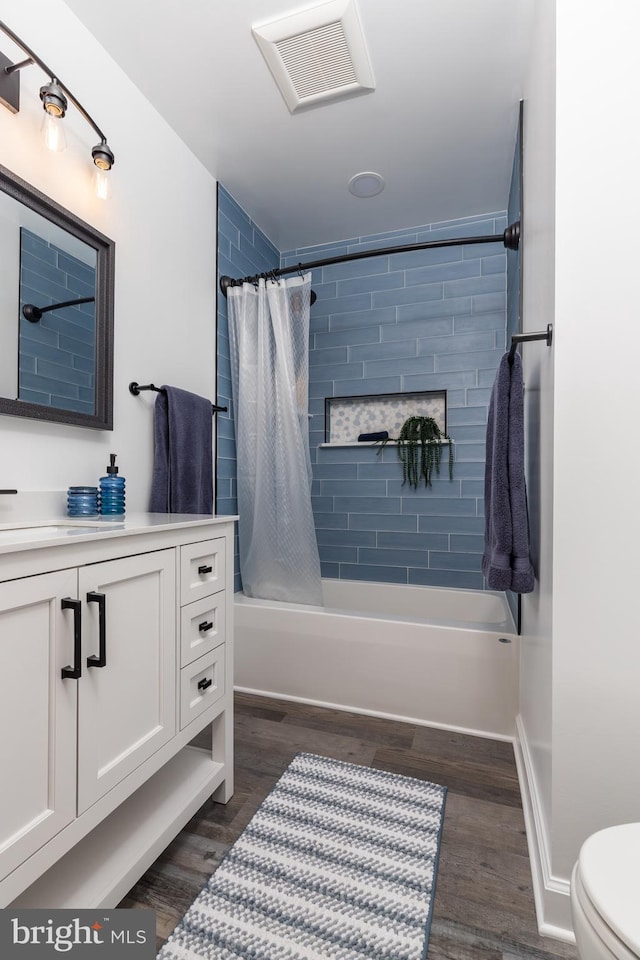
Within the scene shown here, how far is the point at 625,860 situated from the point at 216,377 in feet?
7.07

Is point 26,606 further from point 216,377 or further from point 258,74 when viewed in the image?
point 258,74

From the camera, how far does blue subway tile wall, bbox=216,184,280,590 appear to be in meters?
2.29

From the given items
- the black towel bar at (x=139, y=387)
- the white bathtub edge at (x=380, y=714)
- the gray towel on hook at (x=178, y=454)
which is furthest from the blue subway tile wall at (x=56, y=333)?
the white bathtub edge at (x=380, y=714)

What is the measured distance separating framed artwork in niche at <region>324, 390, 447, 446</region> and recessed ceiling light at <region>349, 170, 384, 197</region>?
3.39ft

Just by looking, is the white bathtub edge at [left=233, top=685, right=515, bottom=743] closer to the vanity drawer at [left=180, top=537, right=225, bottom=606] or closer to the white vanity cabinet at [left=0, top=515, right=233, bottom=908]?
the white vanity cabinet at [left=0, top=515, right=233, bottom=908]

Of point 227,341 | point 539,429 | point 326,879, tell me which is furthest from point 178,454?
point 326,879

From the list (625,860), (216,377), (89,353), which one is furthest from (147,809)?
(216,377)

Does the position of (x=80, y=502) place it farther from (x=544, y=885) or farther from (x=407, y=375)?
(x=407, y=375)

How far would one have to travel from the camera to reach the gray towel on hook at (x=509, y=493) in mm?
1317

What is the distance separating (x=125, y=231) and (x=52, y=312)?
51 centimetres

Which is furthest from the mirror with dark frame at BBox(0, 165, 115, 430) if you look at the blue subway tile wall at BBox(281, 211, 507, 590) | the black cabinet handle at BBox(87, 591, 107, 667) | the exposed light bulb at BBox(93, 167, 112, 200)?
the blue subway tile wall at BBox(281, 211, 507, 590)

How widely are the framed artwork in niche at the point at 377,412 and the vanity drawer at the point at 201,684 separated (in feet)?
5.46

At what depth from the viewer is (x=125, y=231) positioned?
1661 millimetres

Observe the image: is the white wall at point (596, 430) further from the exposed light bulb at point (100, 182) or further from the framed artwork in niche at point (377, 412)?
the framed artwork in niche at point (377, 412)
